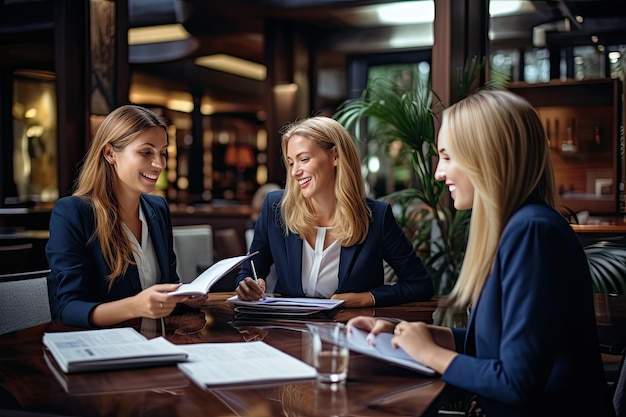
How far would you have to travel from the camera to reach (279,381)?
1483mm

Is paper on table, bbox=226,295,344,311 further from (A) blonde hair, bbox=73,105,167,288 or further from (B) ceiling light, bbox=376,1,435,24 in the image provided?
(B) ceiling light, bbox=376,1,435,24

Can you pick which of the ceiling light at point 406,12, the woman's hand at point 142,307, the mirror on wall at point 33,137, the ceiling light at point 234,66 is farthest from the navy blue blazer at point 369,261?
the ceiling light at point 234,66

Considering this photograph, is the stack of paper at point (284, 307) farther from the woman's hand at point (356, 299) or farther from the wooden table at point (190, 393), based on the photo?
the wooden table at point (190, 393)

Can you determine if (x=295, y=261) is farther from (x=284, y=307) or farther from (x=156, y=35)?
(x=156, y=35)

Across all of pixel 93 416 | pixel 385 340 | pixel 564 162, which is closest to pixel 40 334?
pixel 93 416

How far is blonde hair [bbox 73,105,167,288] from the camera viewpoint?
242 cm

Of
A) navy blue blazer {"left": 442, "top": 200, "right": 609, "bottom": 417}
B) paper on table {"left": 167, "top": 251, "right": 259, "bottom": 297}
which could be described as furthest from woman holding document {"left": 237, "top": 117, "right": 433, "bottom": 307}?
navy blue blazer {"left": 442, "top": 200, "right": 609, "bottom": 417}

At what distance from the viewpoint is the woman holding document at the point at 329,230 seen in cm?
276

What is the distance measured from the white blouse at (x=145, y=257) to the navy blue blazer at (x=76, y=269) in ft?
0.35

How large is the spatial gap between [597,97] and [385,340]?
22.4 feet

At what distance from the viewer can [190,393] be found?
141cm

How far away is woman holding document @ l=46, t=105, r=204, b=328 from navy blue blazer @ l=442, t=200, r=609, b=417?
1033mm

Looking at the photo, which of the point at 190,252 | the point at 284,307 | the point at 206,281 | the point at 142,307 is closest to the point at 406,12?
the point at 190,252

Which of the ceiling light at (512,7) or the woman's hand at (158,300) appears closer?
the woman's hand at (158,300)
